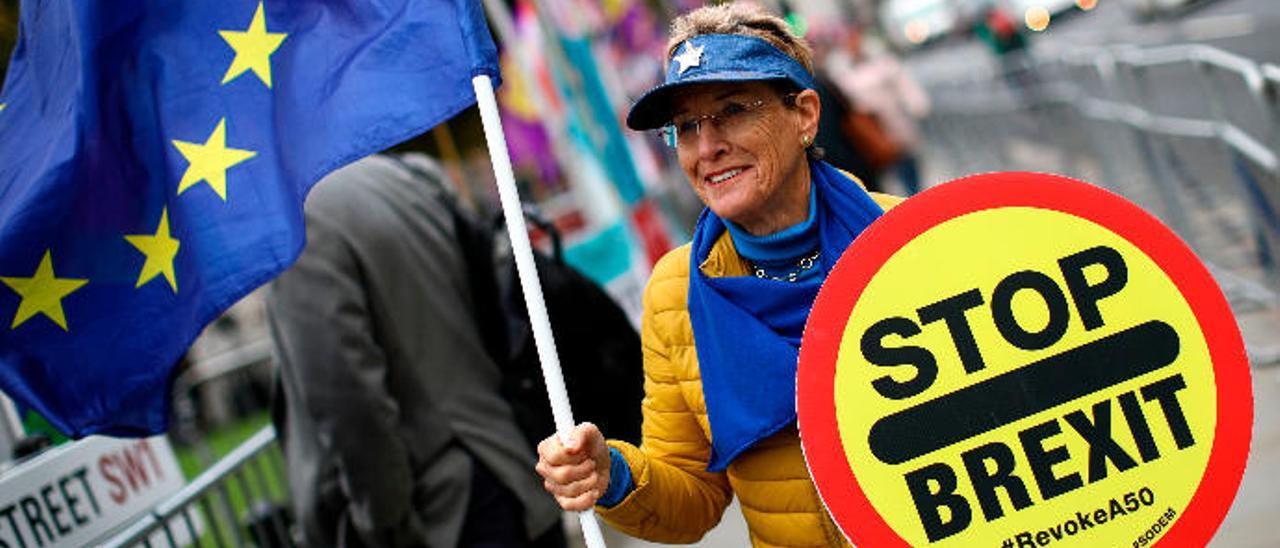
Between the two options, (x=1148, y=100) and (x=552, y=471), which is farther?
(x=1148, y=100)

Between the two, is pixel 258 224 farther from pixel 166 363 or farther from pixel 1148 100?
pixel 1148 100

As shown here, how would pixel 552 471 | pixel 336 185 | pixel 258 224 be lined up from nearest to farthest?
pixel 552 471, pixel 258 224, pixel 336 185

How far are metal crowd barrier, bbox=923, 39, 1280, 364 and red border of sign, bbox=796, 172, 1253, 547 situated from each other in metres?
3.40

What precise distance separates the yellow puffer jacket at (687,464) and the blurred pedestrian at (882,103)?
498 cm

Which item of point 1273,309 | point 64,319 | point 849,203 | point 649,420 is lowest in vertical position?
point 1273,309

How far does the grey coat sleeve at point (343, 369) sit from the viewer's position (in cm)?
362

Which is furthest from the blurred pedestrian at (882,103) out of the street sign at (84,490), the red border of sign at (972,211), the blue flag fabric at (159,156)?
the red border of sign at (972,211)

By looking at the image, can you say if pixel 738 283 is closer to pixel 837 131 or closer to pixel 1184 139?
pixel 837 131

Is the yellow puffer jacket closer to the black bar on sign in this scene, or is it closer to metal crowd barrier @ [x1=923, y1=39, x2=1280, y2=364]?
the black bar on sign

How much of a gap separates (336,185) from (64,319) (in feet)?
3.48

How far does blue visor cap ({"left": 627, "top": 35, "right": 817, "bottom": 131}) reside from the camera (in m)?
2.32

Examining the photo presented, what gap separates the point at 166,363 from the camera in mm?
2938

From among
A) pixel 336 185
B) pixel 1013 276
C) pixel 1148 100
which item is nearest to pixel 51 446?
pixel 336 185

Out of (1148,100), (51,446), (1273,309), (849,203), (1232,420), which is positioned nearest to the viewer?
(1232,420)
